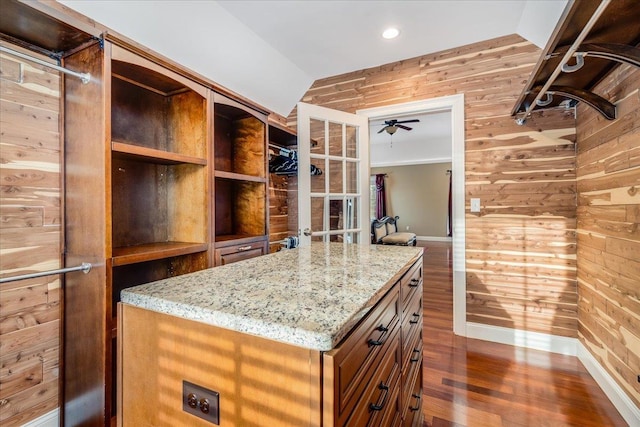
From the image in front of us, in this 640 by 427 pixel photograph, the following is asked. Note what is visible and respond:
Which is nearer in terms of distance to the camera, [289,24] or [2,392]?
[2,392]

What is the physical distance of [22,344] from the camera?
1.41m

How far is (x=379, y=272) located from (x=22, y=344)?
1.68 metres

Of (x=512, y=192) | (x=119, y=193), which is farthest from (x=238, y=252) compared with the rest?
(x=512, y=192)

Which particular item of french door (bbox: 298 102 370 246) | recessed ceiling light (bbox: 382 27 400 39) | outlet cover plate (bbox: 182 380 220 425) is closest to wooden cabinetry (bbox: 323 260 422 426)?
outlet cover plate (bbox: 182 380 220 425)

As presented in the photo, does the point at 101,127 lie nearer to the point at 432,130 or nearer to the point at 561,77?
the point at 561,77

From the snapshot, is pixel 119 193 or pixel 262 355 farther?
pixel 119 193

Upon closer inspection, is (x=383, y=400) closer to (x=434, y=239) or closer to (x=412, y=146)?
(x=412, y=146)

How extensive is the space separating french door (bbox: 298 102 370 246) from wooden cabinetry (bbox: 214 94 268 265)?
430 millimetres

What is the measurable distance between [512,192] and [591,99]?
0.89 metres

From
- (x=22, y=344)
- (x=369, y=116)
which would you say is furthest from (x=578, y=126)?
(x=22, y=344)

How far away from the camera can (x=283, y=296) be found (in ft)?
2.72

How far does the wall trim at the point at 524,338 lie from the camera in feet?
7.95

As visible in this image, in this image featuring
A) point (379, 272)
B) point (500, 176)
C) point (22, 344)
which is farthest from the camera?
point (500, 176)

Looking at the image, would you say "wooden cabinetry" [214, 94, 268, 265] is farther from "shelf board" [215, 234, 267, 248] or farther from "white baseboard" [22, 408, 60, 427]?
"white baseboard" [22, 408, 60, 427]
